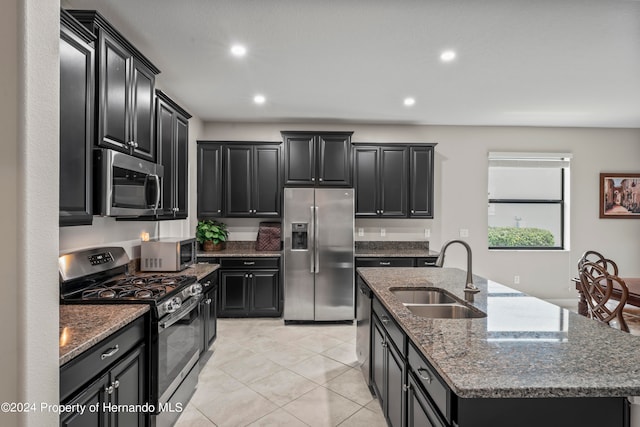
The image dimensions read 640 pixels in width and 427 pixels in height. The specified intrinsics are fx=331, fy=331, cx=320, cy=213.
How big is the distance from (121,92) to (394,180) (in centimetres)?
347

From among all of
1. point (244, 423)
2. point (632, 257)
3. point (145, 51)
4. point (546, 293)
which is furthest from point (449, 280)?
point (632, 257)

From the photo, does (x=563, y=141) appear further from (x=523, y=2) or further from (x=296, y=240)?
(x=296, y=240)

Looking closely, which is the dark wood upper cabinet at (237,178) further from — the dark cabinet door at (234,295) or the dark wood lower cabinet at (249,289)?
the dark cabinet door at (234,295)

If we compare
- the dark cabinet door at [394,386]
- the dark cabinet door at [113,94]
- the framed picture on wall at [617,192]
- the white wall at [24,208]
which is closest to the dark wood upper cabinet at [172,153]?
the dark cabinet door at [113,94]

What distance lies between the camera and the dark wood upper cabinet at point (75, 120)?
1.62 metres

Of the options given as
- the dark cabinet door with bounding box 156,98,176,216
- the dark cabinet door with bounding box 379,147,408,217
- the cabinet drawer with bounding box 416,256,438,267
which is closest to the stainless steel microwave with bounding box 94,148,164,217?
the dark cabinet door with bounding box 156,98,176,216

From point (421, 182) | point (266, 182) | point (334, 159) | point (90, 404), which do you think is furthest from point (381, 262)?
point (90, 404)

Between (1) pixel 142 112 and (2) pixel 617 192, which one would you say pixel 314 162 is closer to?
(1) pixel 142 112

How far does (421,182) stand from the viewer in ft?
15.4

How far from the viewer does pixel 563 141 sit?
5.12 m

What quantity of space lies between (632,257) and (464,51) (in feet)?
15.7

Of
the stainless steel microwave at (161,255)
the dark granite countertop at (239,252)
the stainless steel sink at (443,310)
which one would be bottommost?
the stainless steel sink at (443,310)

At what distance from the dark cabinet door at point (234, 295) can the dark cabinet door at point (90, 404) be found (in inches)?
110

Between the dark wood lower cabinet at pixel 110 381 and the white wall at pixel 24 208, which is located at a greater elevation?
the white wall at pixel 24 208
